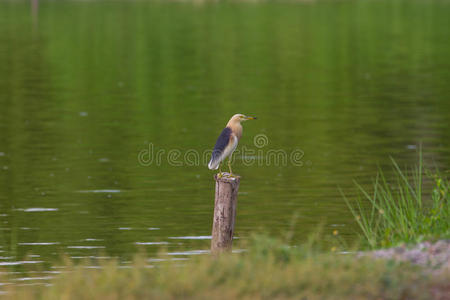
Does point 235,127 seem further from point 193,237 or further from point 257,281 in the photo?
point 193,237

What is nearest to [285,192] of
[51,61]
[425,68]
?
[425,68]

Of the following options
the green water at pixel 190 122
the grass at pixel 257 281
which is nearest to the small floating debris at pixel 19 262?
the green water at pixel 190 122

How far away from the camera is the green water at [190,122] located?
17672 mm

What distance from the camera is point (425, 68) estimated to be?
44.5 meters

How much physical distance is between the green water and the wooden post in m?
2.88

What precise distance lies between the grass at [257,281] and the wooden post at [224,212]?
74.1 inches

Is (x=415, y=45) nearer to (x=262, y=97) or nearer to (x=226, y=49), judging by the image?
(x=226, y=49)

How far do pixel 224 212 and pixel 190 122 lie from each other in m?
16.9

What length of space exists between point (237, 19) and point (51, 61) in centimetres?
2841

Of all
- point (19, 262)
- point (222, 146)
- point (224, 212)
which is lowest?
point (19, 262)

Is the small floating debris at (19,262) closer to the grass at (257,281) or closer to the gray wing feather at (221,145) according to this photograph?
the gray wing feather at (221,145)

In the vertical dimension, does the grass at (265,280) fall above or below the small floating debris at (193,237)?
above

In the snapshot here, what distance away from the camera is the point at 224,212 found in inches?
499

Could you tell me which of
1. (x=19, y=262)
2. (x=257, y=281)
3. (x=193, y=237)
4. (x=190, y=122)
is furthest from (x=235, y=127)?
(x=190, y=122)
